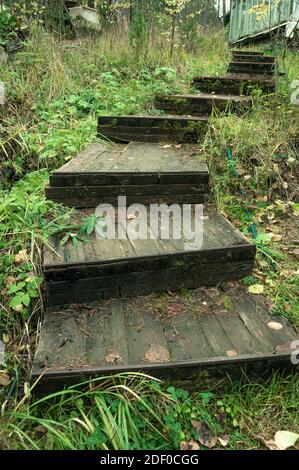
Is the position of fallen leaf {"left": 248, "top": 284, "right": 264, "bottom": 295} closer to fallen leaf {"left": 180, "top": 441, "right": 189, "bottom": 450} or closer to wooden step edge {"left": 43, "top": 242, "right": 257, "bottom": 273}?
wooden step edge {"left": 43, "top": 242, "right": 257, "bottom": 273}

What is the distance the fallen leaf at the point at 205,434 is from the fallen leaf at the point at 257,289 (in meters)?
0.87

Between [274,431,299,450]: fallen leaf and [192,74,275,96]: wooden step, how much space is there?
4.22 metres

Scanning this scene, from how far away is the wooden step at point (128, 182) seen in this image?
2639 millimetres

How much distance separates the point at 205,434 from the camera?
164 cm

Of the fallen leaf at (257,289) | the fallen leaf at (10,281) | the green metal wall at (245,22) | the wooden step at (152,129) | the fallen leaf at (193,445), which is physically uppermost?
the green metal wall at (245,22)

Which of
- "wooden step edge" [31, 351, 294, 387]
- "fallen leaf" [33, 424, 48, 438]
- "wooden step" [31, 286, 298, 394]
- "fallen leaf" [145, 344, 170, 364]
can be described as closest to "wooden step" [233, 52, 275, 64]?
"wooden step" [31, 286, 298, 394]

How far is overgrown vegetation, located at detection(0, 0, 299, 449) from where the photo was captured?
64.1 inches

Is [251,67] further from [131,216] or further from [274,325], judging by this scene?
[274,325]

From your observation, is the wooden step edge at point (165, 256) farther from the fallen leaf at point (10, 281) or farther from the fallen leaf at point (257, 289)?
the fallen leaf at point (10, 281)

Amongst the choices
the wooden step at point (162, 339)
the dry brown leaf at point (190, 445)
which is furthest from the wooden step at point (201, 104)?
the dry brown leaf at point (190, 445)

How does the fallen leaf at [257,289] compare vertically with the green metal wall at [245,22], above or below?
below

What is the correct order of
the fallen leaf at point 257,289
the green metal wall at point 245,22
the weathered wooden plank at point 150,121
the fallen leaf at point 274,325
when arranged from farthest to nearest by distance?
the green metal wall at point 245,22, the weathered wooden plank at point 150,121, the fallen leaf at point 257,289, the fallen leaf at point 274,325

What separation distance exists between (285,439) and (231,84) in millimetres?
4546

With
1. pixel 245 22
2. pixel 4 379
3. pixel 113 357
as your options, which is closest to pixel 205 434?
pixel 113 357
